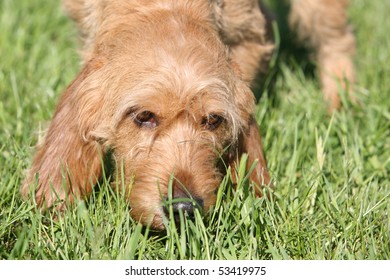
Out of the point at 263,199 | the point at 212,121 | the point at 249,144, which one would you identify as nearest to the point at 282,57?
the point at 249,144

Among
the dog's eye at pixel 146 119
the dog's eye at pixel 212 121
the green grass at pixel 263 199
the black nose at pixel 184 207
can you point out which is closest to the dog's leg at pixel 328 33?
the green grass at pixel 263 199

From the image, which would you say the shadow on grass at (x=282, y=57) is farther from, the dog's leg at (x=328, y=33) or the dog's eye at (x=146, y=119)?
the dog's eye at (x=146, y=119)

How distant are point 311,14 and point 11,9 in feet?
7.04

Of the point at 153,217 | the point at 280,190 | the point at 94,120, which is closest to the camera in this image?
the point at 153,217

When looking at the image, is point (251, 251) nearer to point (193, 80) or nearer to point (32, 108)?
point (193, 80)

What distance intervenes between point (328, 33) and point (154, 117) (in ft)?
7.75

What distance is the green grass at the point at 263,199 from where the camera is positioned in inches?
109

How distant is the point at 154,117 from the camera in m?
2.93

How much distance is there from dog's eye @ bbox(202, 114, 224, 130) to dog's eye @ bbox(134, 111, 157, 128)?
0.21 meters

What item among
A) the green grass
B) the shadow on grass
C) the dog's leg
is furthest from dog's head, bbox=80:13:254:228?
the dog's leg

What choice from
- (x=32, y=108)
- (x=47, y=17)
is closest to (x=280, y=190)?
(x=32, y=108)

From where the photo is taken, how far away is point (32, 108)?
414 cm

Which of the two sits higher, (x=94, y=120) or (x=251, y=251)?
(x=94, y=120)

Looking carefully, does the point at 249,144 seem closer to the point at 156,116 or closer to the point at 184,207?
the point at 156,116
